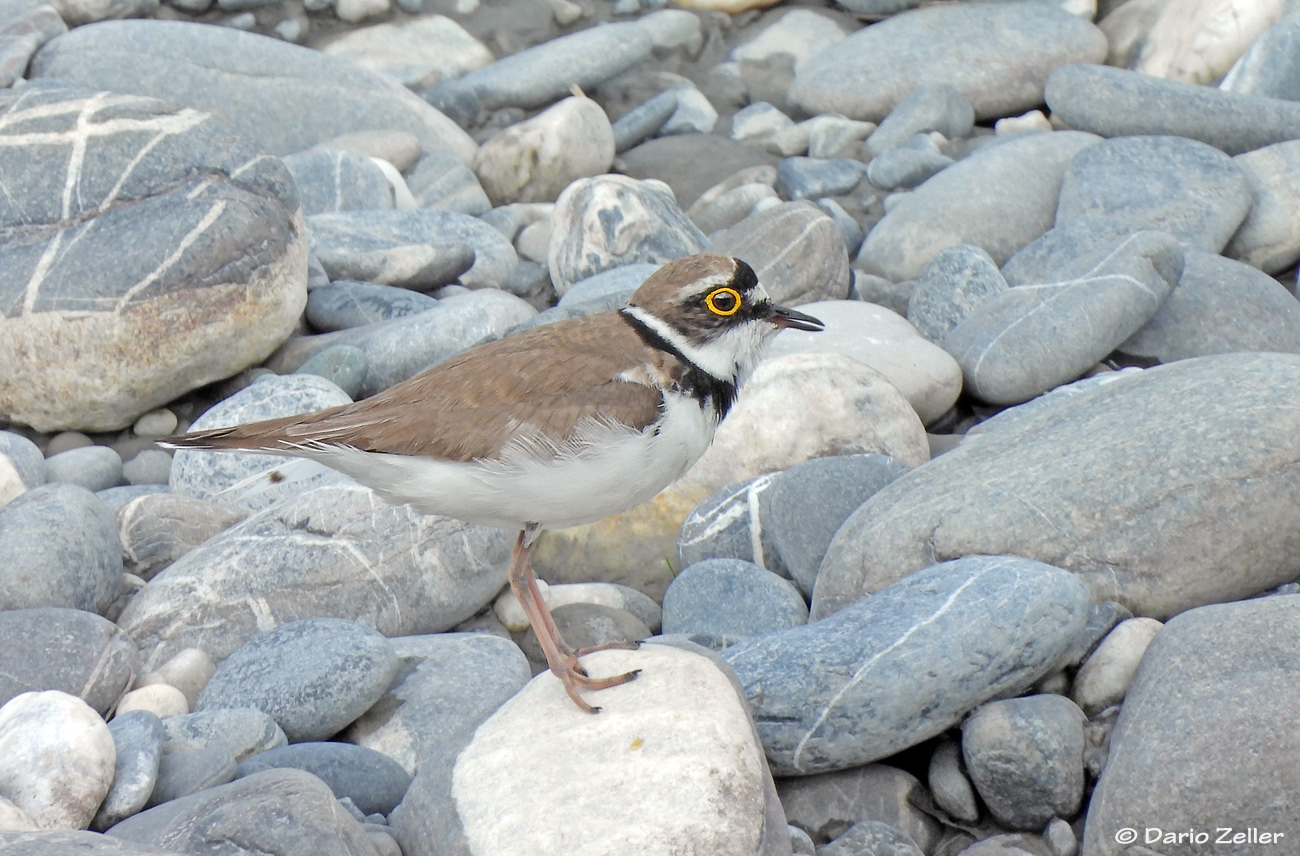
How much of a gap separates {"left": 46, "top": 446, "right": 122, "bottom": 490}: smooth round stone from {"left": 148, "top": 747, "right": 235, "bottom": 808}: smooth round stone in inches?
129

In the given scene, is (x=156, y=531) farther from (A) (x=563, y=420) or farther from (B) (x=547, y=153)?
(B) (x=547, y=153)

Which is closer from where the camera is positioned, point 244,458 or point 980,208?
point 244,458

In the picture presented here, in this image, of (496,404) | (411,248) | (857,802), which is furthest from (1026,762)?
(411,248)

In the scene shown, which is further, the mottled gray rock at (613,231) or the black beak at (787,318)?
the mottled gray rock at (613,231)

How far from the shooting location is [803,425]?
21.4ft

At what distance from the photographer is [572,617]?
18.6 feet

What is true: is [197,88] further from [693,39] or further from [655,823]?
Answer: [655,823]

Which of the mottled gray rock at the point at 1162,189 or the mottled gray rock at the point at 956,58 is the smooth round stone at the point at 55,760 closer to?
the mottled gray rock at the point at 1162,189

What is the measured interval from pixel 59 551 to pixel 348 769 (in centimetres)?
195

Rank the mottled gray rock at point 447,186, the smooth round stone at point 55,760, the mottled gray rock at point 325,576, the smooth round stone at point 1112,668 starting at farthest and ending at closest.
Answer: the mottled gray rock at point 447,186, the mottled gray rock at point 325,576, the smooth round stone at point 1112,668, the smooth round stone at point 55,760

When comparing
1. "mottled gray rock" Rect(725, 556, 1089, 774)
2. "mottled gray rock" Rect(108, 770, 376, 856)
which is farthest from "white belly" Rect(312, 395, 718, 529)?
"mottled gray rock" Rect(108, 770, 376, 856)

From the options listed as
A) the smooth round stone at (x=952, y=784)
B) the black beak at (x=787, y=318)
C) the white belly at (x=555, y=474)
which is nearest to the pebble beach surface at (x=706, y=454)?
the smooth round stone at (x=952, y=784)

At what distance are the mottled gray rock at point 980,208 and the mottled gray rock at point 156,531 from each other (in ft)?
16.5

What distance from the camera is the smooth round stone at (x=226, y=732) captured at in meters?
4.41
